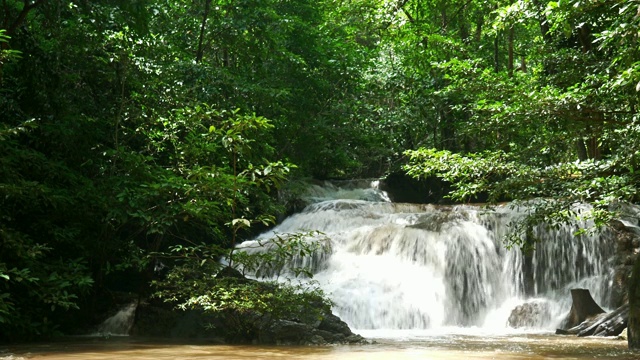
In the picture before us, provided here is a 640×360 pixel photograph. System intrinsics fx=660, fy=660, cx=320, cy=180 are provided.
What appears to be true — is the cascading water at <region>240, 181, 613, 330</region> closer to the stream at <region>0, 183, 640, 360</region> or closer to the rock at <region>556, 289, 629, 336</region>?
the stream at <region>0, 183, 640, 360</region>

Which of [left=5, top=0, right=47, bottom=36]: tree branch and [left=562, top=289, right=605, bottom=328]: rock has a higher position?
[left=5, top=0, right=47, bottom=36]: tree branch

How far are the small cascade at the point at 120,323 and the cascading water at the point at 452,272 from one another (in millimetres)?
3159

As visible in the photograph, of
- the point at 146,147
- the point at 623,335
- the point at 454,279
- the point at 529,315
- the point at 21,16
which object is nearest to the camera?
the point at 21,16

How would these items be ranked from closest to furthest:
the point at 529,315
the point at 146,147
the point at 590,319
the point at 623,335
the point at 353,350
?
the point at 353,350
the point at 623,335
the point at 146,147
the point at 590,319
the point at 529,315

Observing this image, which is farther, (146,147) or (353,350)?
(146,147)

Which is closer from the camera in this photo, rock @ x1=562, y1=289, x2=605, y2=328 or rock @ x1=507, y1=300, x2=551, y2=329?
rock @ x1=562, y1=289, x2=605, y2=328

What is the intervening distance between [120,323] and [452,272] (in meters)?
6.46

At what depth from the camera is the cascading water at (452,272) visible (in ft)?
38.4

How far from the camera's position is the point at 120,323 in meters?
9.90

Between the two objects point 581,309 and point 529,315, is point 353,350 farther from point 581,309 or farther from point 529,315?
point 529,315

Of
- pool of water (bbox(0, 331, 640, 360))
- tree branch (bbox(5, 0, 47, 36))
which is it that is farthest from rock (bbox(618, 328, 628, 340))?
tree branch (bbox(5, 0, 47, 36))

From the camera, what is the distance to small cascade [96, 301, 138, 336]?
973 cm

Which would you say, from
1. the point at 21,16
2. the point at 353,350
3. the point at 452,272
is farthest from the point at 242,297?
the point at 452,272

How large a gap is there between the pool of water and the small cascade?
95 centimetres
